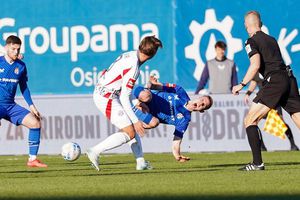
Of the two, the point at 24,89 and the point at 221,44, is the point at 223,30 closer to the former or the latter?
the point at 221,44

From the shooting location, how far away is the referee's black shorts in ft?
50.8

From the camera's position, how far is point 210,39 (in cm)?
2625

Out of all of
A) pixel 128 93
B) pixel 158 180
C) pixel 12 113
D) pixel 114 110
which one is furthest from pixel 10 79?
pixel 158 180

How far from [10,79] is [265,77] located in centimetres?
→ 480

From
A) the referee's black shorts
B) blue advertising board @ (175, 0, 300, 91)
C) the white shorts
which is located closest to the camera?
the referee's black shorts

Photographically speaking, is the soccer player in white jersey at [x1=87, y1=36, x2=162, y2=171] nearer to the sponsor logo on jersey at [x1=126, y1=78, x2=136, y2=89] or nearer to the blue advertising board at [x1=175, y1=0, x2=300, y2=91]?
the sponsor logo on jersey at [x1=126, y1=78, x2=136, y2=89]

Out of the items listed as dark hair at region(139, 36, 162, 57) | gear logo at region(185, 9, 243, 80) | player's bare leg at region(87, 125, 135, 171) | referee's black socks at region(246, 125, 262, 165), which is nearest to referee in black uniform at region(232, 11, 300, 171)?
referee's black socks at region(246, 125, 262, 165)

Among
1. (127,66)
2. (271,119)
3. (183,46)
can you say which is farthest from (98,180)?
(183,46)

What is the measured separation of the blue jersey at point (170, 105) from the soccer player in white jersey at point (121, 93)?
8.29 feet

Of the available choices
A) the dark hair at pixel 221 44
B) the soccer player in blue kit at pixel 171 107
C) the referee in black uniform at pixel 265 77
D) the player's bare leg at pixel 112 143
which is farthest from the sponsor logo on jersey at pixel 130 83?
the dark hair at pixel 221 44

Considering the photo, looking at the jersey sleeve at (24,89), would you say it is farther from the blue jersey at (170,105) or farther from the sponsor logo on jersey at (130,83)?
the sponsor logo on jersey at (130,83)

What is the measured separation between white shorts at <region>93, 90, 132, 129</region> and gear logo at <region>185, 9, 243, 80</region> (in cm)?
998

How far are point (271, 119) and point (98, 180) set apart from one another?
8.89 meters

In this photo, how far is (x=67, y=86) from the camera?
27172 millimetres
